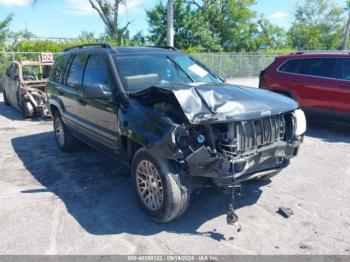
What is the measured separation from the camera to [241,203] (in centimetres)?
425

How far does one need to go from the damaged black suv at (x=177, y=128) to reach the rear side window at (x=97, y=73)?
1 cm

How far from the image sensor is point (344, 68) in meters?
7.45

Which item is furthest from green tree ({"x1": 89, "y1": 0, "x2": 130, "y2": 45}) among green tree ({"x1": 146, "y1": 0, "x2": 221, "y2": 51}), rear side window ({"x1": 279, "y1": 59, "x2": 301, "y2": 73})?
rear side window ({"x1": 279, "y1": 59, "x2": 301, "y2": 73})

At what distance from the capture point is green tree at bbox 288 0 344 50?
142ft

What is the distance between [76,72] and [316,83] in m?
5.33

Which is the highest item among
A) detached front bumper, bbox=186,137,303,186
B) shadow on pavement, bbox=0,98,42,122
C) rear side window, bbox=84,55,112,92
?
rear side window, bbox=84,55,112,92

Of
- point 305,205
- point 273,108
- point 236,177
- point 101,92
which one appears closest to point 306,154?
point 305,205

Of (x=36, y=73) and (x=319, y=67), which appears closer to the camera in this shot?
(x=319, y=67)

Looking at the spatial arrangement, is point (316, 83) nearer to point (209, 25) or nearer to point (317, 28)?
point (209, 25)

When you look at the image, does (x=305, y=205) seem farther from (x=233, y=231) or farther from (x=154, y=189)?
(x=154, y=189)

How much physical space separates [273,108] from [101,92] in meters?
2.03

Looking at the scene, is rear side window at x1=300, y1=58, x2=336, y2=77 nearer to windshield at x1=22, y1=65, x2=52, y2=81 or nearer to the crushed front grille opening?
the crushed front grille opening

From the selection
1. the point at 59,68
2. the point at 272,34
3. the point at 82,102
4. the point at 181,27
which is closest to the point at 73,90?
the point at 82,102

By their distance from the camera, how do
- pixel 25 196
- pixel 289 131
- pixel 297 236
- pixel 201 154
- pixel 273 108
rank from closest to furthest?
pixel 201 154
pixel 297 236
pixel 273 108
pixel 289 131
pixel 25 196
